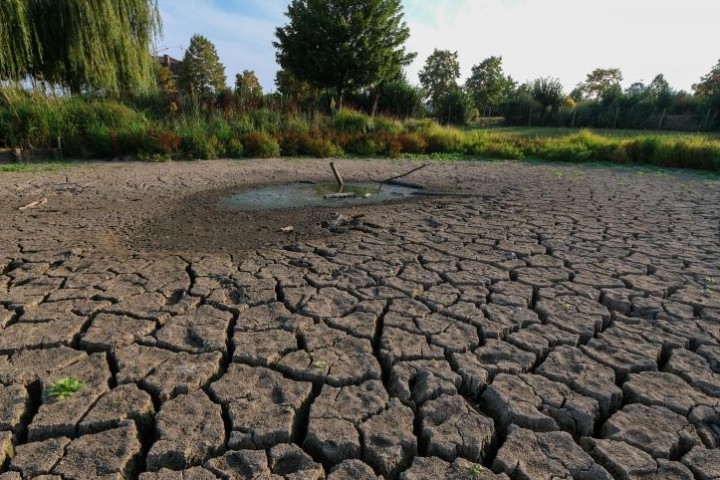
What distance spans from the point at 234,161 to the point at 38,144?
4.18 m

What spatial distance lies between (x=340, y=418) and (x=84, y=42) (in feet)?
42.6

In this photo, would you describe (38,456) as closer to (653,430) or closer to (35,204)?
(653,430)

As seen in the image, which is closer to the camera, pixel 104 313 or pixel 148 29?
pixel 104 313

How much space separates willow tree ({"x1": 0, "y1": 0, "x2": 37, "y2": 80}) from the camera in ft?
32.6

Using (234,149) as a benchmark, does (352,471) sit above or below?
below

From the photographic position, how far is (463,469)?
5.76ft

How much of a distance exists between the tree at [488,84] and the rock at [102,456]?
33948mm

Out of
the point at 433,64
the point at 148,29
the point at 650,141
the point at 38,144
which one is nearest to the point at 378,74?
the point at 148,29

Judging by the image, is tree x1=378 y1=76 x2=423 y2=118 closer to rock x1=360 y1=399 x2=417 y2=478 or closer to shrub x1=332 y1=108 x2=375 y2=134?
shrub x1=332 y1=108 x2=375 y2=134

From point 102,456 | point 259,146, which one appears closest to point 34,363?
point 102,456

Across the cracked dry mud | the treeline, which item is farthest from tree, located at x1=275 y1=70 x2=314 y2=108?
the cracked dry mud

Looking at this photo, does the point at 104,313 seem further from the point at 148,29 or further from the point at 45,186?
the point at 148,29

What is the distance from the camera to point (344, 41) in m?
19.9

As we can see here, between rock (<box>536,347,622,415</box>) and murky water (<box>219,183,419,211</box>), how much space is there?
4094 mm
